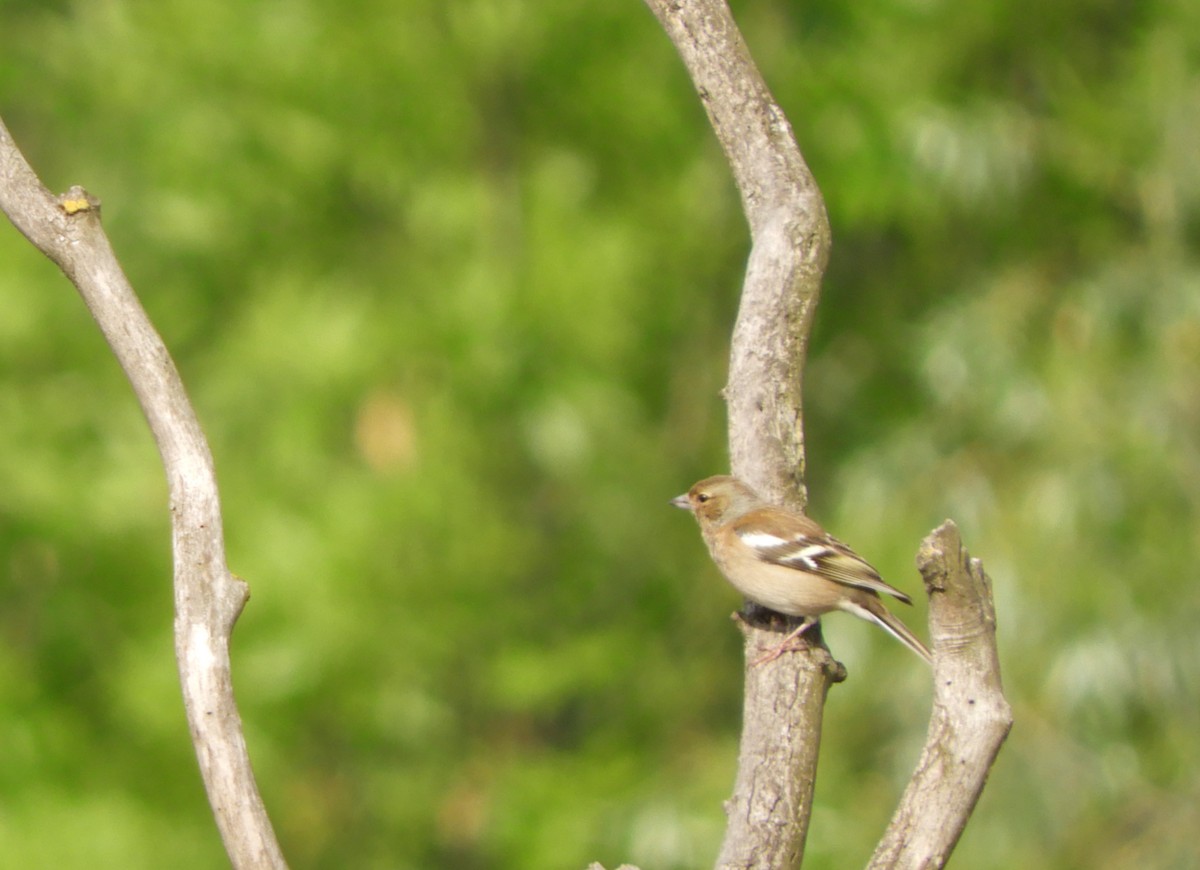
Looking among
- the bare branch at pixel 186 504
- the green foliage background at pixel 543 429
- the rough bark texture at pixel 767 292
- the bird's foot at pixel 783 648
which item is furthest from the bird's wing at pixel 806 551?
the green foliage background at pixel 543 429

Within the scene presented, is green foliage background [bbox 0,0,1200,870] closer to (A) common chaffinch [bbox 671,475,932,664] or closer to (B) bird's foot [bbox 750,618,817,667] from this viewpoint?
(A) common chaffinch [bbox 671,475,932,664]

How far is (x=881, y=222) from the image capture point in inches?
392

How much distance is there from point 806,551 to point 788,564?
128mm

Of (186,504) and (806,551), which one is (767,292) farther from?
(806,551)

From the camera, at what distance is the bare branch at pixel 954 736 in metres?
2.56

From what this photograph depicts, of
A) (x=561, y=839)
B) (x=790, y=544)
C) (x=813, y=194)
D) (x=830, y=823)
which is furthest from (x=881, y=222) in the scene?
(x=813, y=194)

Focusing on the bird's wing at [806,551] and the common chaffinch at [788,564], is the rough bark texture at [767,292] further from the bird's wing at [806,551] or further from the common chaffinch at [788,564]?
the bird's wing at [806,551]

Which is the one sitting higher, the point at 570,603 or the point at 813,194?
the point at 570,603

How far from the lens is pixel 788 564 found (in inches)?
177

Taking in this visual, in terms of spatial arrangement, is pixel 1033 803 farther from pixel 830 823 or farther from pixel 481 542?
pixel 481 542

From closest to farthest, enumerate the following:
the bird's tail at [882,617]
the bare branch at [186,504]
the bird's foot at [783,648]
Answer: the bare branch at [186,504], the bird's foot at [783,648], the bird's tail at [882,617]

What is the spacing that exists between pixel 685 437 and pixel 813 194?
22.0 feet

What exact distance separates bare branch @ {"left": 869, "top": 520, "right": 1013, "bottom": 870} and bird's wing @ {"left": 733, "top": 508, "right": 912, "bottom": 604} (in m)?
1.65

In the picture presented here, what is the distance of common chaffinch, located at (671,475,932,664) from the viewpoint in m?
4.11
